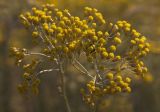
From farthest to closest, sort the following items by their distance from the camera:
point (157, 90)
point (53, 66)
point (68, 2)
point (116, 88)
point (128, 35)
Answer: point (68, 2) < point (157, 90) < point (53, 66) < point (128, 35) < point (116, 88)

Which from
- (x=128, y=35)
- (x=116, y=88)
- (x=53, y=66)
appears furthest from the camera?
(x=53, y=66)

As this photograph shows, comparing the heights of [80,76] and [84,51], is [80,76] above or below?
above

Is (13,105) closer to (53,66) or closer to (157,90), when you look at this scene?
(53,66)

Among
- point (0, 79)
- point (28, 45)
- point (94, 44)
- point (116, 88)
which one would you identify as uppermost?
point (28, 45)

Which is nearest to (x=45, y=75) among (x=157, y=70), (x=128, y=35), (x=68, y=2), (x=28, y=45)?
(x=28, y=45)

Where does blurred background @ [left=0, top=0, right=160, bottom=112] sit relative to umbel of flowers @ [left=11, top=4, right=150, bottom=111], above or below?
above

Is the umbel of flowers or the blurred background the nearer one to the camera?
the umbel of flowers

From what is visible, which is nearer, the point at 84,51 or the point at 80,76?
the point at 84,51

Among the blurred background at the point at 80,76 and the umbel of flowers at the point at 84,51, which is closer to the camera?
the umbel of flowers at the point at 84,51

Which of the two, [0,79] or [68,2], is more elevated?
[68,2]

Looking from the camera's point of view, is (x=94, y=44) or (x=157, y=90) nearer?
(x=94, y=44)

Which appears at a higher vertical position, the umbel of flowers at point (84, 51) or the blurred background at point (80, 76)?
the blurred background at point (80, 76)
